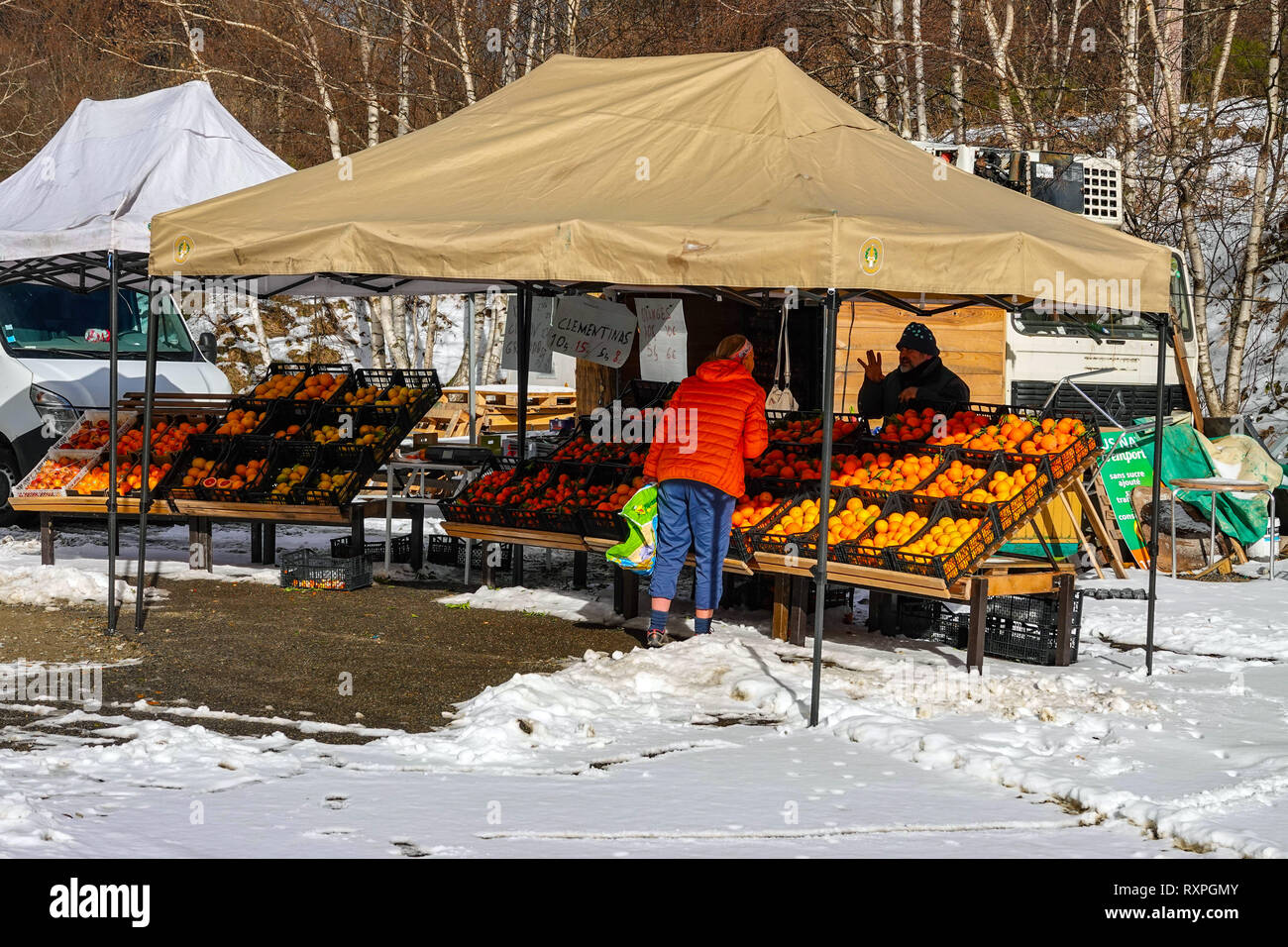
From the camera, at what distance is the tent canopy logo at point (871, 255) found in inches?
253

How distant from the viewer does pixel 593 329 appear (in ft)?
33.8

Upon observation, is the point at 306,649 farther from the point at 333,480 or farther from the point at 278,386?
the point at 278,386

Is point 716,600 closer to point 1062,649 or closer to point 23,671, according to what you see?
point 1062,649

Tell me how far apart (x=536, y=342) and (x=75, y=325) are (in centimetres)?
569

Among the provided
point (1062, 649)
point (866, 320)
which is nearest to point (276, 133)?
point (866, 320)

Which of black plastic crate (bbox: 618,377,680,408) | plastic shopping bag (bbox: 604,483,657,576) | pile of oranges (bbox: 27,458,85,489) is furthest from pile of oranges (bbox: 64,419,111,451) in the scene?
plastic shopping bag (bbox: 604,483,657,576)

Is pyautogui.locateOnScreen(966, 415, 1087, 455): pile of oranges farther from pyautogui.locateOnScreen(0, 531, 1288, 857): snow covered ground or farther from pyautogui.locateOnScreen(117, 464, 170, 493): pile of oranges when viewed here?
pyautogui.locateOnScreen(117, 464, 170, 493): pile of oranges

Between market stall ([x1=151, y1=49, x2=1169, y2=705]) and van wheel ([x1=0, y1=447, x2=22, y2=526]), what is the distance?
6503 millimetres

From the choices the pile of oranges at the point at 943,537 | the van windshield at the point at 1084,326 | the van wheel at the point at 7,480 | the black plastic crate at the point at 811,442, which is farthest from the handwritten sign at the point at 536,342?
the van wheel at the point at 7,480

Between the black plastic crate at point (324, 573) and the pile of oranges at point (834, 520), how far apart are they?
3.29 metres

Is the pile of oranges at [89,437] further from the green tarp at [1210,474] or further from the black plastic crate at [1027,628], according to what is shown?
A: the green tarp at [1210,474]

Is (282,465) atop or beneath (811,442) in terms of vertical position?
beneath

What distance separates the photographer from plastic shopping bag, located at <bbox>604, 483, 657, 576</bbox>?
8.27m

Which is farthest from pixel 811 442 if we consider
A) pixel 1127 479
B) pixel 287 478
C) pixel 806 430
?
pixel 1127 479
